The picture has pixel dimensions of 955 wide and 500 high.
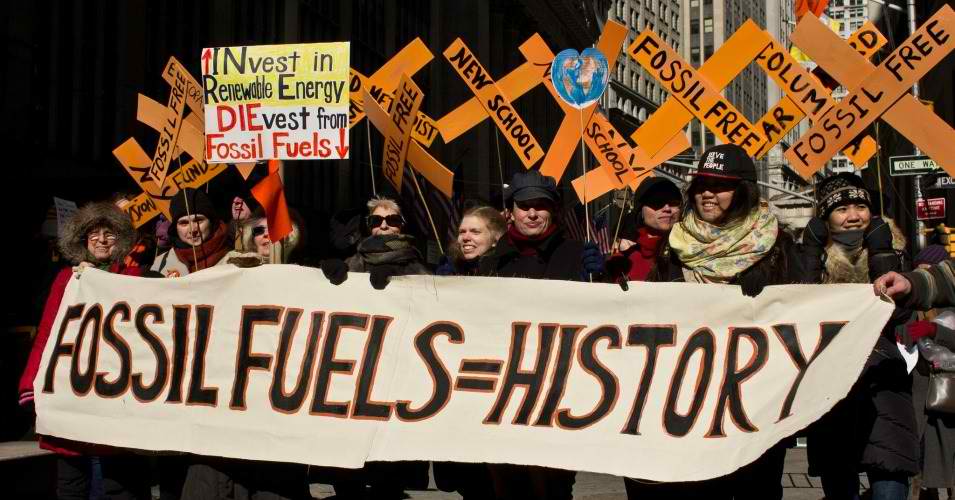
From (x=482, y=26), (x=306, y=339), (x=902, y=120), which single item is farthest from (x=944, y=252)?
(x=482, y=26)

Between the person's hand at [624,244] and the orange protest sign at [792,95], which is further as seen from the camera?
the orange protest sign at [792,95]

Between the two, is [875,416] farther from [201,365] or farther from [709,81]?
[709,81]

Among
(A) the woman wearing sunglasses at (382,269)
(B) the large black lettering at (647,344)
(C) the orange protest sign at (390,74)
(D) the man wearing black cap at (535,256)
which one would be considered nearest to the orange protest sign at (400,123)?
(A) the woman wearing sunglasses at (382,269)

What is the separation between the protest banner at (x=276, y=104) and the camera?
5.87 meters

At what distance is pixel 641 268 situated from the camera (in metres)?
5.32

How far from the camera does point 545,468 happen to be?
466 cm

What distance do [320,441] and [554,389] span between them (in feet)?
3.32

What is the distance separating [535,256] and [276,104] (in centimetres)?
180

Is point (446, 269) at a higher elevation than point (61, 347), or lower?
higher

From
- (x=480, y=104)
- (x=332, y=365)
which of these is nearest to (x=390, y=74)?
(x=480, y=104)

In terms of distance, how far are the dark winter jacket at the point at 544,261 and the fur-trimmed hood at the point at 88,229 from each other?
1.94 meters

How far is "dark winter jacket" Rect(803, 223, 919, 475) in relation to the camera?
4594 mm

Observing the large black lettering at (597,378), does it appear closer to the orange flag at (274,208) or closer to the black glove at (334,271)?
the black glove at (334,271)

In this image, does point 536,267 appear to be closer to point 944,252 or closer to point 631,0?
point 944,252
